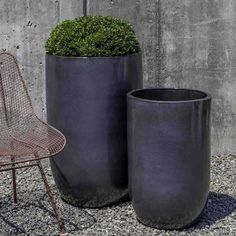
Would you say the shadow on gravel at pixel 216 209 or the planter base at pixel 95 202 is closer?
the shadow on gravel at pixel 216 209

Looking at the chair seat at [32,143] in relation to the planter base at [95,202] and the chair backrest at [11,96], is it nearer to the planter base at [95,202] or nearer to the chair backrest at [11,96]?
the chair backrest at [11,96]

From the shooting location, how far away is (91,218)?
4180 millimetres

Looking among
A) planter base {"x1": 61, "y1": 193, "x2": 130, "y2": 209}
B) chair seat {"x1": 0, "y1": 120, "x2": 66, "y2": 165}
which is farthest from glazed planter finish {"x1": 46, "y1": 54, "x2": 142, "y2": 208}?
chair seat {"x1": 0, "y1": 120, "x2": 66, "y2": 165}

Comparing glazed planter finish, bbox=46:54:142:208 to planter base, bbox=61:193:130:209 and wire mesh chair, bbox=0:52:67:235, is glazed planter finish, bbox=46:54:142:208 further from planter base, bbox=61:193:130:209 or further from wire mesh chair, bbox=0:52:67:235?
wire mesh chair, bbox=0:52:67:235

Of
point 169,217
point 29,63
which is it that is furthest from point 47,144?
point 29,63

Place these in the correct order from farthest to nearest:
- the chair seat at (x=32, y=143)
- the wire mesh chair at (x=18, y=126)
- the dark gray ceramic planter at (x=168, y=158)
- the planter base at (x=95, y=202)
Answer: the planter base at (x=95, y=202) < the wire mesh chair at (x=18, y=126) < the chair seat at (x=32, y=143) < the dark gray ceramic planter at (x=168, y=158)

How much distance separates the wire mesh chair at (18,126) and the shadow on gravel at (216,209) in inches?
34.6

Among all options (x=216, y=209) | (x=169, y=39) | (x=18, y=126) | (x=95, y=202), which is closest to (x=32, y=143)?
(x=18, y=126)

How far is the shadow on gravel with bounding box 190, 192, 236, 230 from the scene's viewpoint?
415 centimetres

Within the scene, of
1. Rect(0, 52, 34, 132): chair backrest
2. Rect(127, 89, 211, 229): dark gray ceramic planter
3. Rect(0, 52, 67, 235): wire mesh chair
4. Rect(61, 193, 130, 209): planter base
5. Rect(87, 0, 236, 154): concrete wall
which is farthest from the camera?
Rect(87, 0, 236, 154): concrete wall

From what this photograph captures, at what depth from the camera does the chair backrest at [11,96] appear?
4504 mm

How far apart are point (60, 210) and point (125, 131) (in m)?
0.67

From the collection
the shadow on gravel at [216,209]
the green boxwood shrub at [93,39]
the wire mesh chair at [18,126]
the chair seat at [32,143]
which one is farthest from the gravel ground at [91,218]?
the green boxwood shrub at [93,39]

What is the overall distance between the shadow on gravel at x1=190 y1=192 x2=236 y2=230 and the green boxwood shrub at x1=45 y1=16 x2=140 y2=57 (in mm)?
1125
